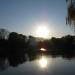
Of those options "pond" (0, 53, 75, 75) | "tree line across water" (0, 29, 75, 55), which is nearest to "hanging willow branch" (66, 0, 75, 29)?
"pond" (0, 53, 75, 75)

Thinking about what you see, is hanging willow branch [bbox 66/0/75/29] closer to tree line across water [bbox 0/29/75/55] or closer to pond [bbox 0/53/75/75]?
pond [bbox 0/53/75/75]

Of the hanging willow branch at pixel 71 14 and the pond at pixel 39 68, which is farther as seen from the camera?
the pond at pixel 39 68

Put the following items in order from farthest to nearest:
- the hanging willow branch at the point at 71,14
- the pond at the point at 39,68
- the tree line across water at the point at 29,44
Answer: the tree line across water at the point at 29,44 < the pond at the point at 39,68 < the hanging willow branch at the point at 71,14

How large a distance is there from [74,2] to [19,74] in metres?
7.54

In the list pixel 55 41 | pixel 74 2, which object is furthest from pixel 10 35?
pixel 74 2

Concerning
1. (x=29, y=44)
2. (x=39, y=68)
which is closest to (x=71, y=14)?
(x=39, y=68)

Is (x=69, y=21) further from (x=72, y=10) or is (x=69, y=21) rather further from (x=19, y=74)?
(x=19, y=74)

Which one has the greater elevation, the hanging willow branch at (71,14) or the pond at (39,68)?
the hanging willow branch at (71,14)

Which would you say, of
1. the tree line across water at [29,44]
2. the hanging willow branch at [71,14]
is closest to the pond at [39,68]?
the hanging willow branch at [71,14]

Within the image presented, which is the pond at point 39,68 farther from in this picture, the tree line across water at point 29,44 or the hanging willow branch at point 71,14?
the tree line across water at point 29,44

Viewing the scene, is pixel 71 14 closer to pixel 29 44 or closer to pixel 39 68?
pixel 39 68

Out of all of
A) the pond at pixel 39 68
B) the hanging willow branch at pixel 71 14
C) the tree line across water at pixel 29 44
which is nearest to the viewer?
the hanging willow branch at pixel 71 14

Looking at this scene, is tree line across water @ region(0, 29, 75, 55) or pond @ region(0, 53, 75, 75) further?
tree line across water @ region(0, 29, 75, 55)

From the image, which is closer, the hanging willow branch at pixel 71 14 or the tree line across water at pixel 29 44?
the hanging willow branch at pixel 71 14
